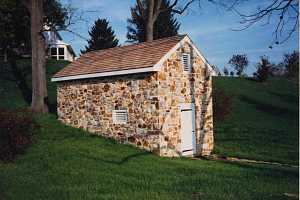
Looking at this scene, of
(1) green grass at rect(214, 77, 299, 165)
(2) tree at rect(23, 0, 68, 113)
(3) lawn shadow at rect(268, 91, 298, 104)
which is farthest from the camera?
(3) lawn shadow at rect(268, 91, 298, 104)

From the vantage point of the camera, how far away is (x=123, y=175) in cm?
984

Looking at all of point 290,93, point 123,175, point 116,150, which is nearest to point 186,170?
point 123,175

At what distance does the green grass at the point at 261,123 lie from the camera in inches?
669

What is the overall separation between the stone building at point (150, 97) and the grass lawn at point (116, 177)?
1.21 meters

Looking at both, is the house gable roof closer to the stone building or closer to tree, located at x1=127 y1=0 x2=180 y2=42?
the stone building

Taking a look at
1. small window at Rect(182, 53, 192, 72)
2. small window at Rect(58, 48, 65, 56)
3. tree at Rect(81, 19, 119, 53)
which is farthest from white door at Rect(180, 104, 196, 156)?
small window at Rect(58, 48, 65, 56)

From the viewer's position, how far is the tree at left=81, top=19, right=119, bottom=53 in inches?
1817

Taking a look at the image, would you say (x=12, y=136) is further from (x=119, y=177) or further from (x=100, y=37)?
(x=100, y=37)

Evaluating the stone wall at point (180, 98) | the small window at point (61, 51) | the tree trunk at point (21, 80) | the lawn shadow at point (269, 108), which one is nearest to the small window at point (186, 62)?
the stone wall at point (180, 98)

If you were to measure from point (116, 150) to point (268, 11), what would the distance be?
779 cm

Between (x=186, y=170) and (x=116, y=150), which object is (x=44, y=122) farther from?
(x=186, y=170)

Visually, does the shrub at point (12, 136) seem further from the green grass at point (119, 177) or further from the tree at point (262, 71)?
the tree at point (262, 71)

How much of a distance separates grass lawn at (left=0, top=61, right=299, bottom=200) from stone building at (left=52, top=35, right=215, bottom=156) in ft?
3.98

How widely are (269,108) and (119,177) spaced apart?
89.0ft
